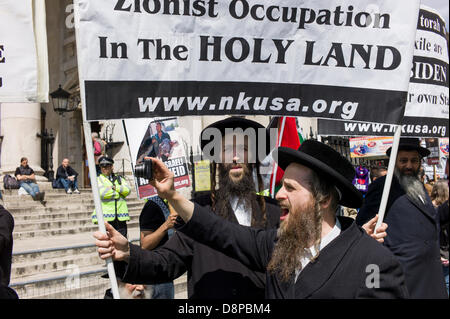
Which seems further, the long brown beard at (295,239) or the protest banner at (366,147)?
the protest banner at (366,147)

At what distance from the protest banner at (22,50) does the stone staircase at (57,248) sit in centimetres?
366

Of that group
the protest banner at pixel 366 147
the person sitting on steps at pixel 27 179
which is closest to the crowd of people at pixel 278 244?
the person sitting on steps at pixel 27 179

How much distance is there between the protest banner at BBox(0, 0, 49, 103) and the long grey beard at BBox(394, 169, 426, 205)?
10.5ft

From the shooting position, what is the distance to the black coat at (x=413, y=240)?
3.65m

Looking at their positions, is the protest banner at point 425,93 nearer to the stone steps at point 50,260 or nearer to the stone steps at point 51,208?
the stone steps at point 50,260

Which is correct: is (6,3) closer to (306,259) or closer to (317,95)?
(317,95)

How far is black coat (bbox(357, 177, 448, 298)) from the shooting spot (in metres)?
3.65

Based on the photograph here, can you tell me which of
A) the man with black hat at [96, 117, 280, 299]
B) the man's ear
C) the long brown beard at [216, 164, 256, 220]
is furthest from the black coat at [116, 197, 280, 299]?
the man's ear

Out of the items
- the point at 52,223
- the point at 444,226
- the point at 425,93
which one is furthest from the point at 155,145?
the point at 52,223

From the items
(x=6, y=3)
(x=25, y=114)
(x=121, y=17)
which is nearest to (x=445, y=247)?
(x=121, y=17)

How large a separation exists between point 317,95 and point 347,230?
1.00m

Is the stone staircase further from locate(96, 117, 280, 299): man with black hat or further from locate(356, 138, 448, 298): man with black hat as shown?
locate(356, 138, 448, 298): man with black hat

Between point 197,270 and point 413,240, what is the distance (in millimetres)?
2304

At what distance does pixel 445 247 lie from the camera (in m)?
6.21
